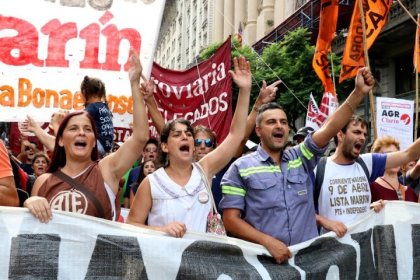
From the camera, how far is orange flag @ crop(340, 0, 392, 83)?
796cm

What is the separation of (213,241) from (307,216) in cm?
61

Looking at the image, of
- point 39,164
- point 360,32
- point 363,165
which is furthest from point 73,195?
point 360,32

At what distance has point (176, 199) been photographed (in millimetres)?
3436

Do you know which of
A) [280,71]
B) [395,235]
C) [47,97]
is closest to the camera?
[395,235]

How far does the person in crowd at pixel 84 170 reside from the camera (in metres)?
3.16

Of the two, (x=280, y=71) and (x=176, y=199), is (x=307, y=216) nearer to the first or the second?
(x=176, y=199)

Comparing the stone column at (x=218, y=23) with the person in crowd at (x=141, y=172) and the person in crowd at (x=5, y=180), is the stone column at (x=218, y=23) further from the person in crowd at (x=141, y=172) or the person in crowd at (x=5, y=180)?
the person in crowd at (x=5, y=180)

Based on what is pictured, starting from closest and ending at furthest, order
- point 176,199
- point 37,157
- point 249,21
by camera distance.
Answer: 1. point 176,199
2. point 37,157
3. point 249,21

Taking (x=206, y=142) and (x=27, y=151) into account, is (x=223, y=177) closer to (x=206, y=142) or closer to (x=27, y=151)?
(x=206, y=142)

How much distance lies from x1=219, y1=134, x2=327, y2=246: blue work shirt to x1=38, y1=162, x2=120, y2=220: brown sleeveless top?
833 millimetres

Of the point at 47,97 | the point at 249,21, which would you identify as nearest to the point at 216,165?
the point at 47,97

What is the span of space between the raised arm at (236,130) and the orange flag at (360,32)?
429 centimetres

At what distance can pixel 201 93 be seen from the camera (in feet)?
23.3

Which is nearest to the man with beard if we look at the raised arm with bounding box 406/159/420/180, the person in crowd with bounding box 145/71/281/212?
the person in crowd with bounding box 145/71/281/212
